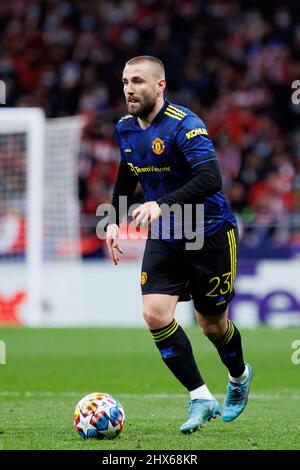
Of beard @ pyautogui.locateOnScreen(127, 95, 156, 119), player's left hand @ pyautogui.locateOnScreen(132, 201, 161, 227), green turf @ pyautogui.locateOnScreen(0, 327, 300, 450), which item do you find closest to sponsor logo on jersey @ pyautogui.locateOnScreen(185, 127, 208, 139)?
beard @ pyautogui.locateOnScreen(127, 95, 156, 119)

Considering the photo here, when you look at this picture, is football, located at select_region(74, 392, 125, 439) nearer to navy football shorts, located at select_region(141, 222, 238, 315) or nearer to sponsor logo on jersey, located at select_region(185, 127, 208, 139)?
navy football shorts, located at select_region(141, 222, 238, 315)

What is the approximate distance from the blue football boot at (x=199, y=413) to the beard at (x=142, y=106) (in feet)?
5.91

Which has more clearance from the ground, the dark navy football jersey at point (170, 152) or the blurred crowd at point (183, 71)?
the blurred crowd at point (183, 71)

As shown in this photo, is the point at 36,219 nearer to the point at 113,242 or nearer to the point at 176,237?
the point at 113,242

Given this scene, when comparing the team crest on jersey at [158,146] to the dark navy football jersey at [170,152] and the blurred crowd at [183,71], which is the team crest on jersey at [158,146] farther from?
the blurred crowd at [183,71]

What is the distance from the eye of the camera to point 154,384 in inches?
374

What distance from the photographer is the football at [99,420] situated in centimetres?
578

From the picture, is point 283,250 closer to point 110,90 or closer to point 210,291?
point 110,90

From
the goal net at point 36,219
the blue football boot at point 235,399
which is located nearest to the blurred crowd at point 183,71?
the goal net at point 36,219

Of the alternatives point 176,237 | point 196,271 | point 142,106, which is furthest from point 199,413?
point 142,106

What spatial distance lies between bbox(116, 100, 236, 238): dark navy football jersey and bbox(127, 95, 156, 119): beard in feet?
0.28

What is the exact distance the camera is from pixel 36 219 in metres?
15.3

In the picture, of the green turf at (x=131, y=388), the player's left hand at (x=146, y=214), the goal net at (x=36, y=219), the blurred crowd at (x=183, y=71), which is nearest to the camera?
the player's left hand at (x=146, y=214)
